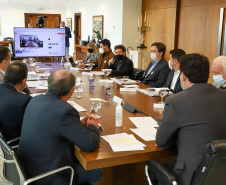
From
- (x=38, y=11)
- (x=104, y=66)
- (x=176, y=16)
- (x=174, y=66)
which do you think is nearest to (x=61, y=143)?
(x=174, y=66)

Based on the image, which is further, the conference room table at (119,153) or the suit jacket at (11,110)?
the suit jacket at (11,110)

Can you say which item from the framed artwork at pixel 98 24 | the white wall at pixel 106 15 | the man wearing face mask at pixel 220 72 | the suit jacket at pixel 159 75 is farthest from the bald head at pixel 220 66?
the framed artwork at pixel 98 24

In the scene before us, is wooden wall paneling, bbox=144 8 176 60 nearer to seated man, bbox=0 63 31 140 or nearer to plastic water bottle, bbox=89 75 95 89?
plastic water bottle, bbox=89 75 95 89

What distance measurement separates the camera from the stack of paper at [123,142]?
174 centimetres

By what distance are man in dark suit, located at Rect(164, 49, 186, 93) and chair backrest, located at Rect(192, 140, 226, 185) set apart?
204 cm

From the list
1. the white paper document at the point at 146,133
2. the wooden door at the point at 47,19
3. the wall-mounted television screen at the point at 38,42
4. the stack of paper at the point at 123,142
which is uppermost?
the wooden door at the point at 47,19

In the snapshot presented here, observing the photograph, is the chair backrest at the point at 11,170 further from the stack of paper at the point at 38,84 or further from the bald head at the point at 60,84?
the stack of paper at the point at 38,84

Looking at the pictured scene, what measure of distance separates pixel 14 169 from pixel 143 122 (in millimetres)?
1012

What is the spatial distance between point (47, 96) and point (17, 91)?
66cm

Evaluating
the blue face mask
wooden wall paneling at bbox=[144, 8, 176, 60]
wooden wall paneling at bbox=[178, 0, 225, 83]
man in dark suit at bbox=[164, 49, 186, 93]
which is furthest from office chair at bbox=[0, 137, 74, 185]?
wooden wall paneling at bbox=[144, 8, 176, 60]

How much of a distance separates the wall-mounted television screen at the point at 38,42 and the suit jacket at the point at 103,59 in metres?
0.77

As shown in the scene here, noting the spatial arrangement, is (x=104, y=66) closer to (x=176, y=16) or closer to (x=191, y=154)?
(x=176, y=16)

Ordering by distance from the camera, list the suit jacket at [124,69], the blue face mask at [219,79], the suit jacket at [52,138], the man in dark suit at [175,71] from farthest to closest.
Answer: the suit jacket at [124,69] < the man in dark suit at [175,71] < the blue face mask at [219,79] < the suit jacket at [52,138]

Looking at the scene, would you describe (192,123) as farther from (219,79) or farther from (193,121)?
(219,79)
